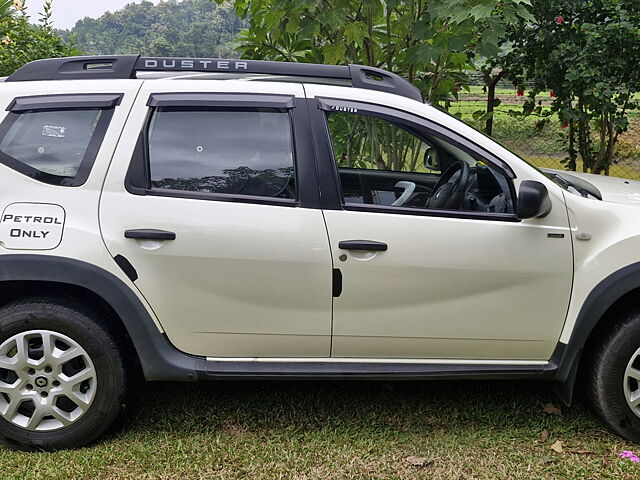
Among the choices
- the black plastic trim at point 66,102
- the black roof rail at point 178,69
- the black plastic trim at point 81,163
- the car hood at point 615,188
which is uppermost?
the black roof rail at point 178,69

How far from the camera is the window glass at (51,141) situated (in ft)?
9.87

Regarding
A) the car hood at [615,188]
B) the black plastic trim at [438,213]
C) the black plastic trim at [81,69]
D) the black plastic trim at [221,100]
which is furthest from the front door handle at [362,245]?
the black plastic trim at [81,69]

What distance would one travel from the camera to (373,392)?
3795 mm

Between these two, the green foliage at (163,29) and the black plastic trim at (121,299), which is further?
the green foliage at (163,29)

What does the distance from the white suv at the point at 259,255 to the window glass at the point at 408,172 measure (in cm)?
2

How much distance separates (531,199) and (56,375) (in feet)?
7.36

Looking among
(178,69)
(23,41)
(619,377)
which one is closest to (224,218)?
(178,69)

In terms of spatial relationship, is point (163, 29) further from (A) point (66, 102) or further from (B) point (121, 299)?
(B) point (121, 299)

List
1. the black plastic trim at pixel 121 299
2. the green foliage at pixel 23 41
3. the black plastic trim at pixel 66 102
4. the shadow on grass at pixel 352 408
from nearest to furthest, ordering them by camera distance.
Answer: the black plastic trim at pixel 121 299 < the black plastic trim at pixel 66 102 < the shadow on grass at pixel 352 408 < the green foliage at pixel 23 41

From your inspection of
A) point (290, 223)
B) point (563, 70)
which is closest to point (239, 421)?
point (290, 223)

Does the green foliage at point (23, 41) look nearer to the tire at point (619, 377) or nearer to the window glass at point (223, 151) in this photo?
the window glass at point (223, 151)

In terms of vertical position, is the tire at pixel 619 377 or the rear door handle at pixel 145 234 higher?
the rear door handle at pixel 145 234

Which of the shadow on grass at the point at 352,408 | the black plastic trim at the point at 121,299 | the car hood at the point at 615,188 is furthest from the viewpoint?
the shadow on grass at the point at 352,408

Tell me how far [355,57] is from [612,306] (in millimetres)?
3032
